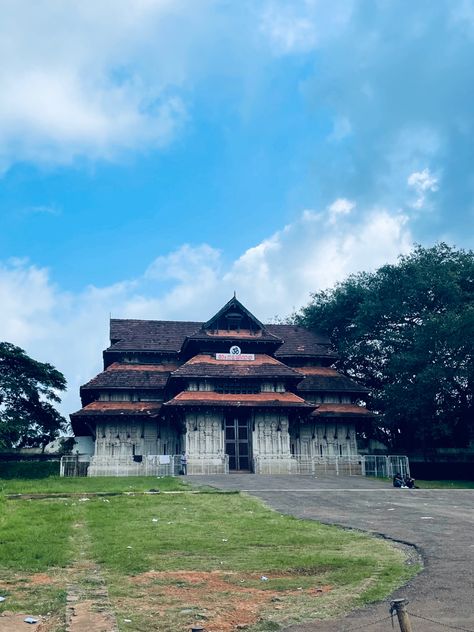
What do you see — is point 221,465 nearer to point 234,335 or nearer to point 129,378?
point 234,335

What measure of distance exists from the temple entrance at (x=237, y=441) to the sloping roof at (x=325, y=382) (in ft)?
18.5

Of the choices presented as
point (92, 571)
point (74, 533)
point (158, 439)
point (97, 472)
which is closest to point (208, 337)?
point (158, 439)

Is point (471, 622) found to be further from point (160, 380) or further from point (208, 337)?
point (160, 380)

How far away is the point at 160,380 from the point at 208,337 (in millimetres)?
4983

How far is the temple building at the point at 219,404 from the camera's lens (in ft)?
120

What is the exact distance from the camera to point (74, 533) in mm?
13000

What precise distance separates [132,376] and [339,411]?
46.9ft

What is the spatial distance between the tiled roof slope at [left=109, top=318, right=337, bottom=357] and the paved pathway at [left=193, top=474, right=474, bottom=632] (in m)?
16.8

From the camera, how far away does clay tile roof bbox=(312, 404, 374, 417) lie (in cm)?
4053

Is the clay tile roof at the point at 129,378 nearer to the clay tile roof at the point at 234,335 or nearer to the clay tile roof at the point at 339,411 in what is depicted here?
the clay tile roof at the point at 234,335

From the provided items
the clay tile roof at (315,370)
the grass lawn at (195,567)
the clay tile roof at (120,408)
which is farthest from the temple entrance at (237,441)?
the grass lawn at (195,567)

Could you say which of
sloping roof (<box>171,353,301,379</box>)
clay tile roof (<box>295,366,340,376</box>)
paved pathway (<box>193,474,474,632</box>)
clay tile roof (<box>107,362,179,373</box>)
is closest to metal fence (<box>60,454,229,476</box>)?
sloping roof (<box>171,353,301,379</box>)

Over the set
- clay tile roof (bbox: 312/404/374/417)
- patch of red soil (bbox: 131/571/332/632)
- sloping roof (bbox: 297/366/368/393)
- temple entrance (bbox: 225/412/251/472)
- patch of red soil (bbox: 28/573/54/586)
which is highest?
sloping roof (bbox: 297/366/368/393)

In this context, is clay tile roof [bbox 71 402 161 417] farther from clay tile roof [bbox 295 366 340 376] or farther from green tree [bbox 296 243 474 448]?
green tree [bbox 296 243 474 448]
